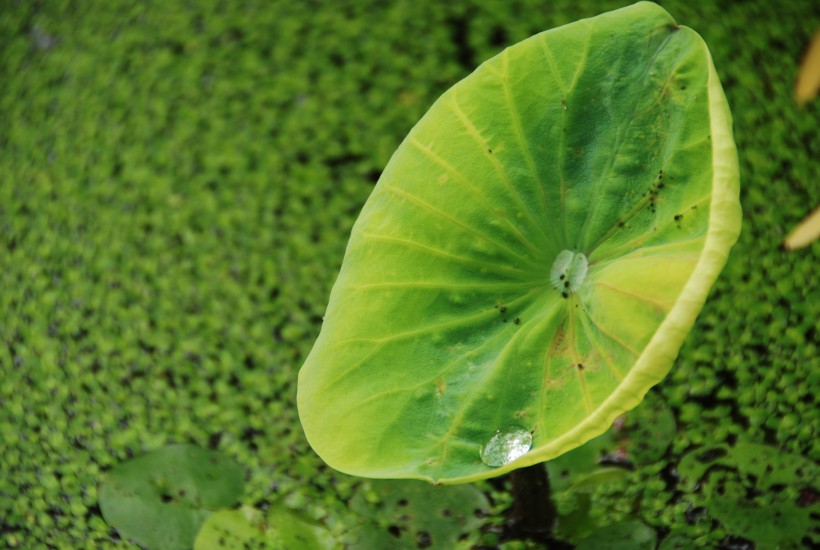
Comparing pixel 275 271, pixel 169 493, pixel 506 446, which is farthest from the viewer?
pixel 275 271

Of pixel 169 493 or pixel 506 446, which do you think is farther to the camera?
pixel 169 493

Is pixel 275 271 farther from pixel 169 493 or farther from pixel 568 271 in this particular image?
pixel 568 271

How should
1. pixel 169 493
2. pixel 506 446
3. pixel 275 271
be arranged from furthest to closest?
pixel 275 271
pixel 169 493
pixel 506 446

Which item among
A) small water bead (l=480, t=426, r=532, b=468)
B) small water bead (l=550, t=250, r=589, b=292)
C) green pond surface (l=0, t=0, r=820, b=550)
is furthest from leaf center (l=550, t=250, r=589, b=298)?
green pond surface (l=0, t=0, r=820, b=550)

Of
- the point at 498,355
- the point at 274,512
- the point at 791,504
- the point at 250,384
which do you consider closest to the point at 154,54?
the point at 250,384

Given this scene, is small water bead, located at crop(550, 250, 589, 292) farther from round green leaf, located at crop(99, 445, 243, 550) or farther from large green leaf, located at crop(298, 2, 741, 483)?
round green leaf, located at crop(99, 445, 243, 550)

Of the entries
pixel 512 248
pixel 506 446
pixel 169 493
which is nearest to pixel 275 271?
pixel 169 493
